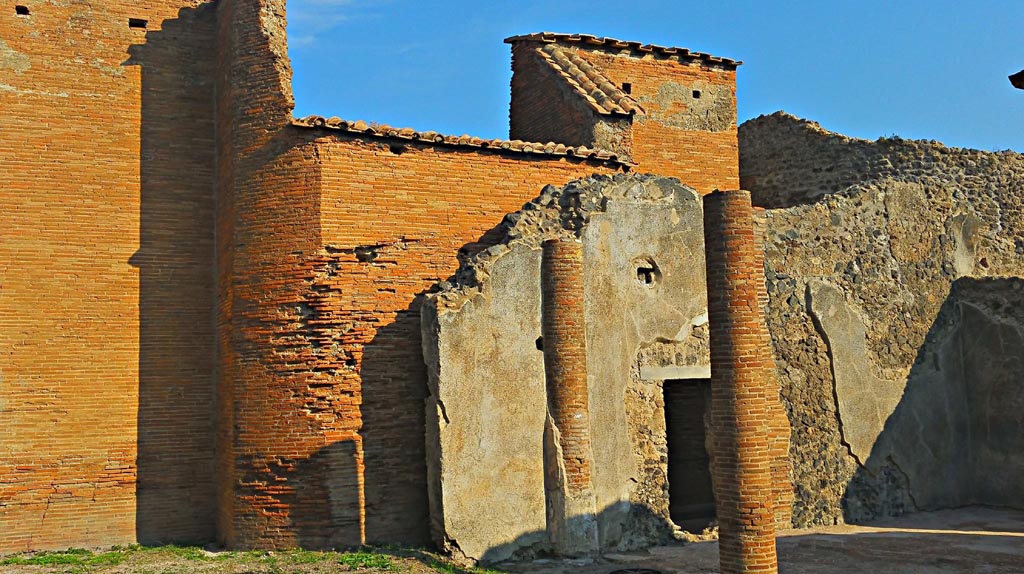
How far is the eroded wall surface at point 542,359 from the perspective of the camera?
9273 mm

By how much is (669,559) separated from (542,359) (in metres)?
2.35

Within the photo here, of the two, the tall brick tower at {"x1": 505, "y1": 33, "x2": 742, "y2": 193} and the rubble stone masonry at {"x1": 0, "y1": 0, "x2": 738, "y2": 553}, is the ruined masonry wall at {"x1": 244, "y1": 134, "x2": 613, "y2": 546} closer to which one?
the rubble stone masonry at {"x1": 0, "y1": 0, "x2": 738, "y2": 553}

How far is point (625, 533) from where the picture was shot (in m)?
9.76

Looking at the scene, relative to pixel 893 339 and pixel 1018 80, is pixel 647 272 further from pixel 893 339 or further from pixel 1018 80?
pixel 1018 80

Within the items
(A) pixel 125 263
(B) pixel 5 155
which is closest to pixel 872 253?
(A) pixel 125 263

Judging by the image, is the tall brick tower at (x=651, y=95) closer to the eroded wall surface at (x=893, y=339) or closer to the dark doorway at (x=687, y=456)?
the eroded wall surface at (x=893, y=339)

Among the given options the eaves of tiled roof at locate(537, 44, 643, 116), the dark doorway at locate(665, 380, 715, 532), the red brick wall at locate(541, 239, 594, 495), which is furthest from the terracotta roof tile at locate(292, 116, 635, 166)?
the dark doorway at locate(665, 380, 715, 532)

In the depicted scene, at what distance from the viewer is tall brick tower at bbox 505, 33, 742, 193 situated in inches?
527

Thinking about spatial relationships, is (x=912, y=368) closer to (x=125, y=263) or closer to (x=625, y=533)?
(x=625, y=533)

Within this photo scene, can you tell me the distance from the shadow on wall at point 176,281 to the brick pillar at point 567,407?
4.02m

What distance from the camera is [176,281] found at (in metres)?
10.8

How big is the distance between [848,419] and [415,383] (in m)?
5.15

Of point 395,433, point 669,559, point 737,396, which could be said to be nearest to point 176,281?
point 395,433

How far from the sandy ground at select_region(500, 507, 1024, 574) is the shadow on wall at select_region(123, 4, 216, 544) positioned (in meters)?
4.00
